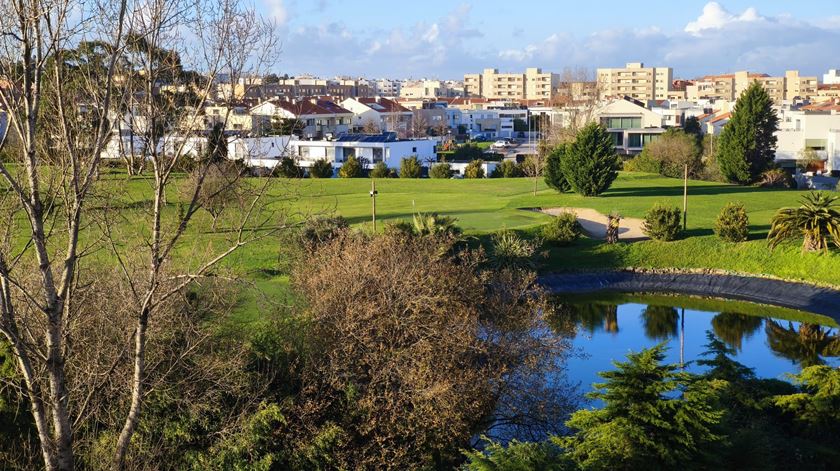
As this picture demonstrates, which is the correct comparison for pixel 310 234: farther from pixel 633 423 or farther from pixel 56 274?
pixel 633 423

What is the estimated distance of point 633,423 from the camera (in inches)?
404

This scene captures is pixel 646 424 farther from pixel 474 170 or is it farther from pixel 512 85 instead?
pixel 512 85

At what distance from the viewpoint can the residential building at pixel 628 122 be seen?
214ft

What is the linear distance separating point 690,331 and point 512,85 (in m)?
137

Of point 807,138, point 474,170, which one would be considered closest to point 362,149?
point 474,170

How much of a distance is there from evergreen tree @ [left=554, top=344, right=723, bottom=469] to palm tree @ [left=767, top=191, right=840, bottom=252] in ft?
59.4

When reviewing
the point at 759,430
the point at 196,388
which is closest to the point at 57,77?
the point at 196,388

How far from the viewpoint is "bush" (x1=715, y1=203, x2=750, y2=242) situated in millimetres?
28609

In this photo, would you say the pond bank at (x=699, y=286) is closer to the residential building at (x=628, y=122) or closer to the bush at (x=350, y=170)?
the bush at (x=350, y=170)

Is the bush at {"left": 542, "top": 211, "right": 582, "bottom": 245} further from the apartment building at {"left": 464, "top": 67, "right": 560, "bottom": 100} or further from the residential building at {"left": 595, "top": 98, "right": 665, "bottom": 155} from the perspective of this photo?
the apartment building at {"left": 464, "top": 67, "right": 560, "bottom": 100}

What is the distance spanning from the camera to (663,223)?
29234 millimetres

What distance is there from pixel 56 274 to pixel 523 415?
7.04m

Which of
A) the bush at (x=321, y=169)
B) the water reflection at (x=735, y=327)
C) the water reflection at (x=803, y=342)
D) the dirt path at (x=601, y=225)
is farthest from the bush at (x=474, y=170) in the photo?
the water reflection at (x=803, y=342)

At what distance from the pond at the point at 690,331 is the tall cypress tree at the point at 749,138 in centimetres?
1832
